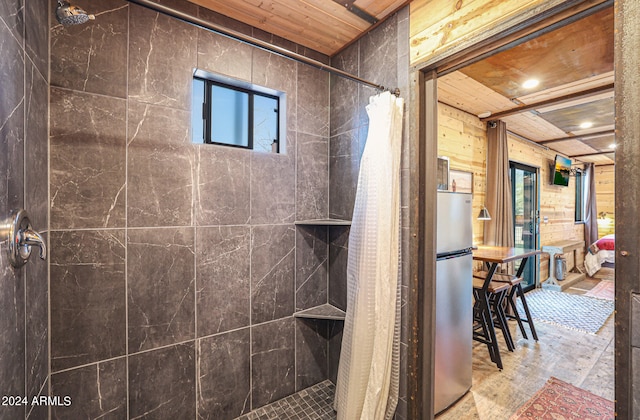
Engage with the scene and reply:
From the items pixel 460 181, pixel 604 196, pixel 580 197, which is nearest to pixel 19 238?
pixel 460 181

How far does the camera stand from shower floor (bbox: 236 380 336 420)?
1.77 meters

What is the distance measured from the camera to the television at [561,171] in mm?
4906

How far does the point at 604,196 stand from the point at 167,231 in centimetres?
900

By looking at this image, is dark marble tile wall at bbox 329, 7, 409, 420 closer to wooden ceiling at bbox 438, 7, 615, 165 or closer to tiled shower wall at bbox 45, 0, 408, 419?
tiled shower wall at bbox 45, 0, 408, 419

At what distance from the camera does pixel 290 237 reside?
6.45 ft

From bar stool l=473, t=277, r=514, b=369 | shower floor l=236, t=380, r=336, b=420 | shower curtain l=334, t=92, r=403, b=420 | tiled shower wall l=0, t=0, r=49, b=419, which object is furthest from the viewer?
bar stool l=473, t=277, r=514, b=369

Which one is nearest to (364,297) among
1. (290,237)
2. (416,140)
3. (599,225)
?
(290,237)

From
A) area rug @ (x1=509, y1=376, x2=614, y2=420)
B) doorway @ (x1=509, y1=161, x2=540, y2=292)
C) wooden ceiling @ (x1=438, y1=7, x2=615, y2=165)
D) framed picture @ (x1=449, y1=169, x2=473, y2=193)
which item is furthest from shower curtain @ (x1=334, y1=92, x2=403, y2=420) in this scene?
doorway @ (x1=509, y1=161, x2=540, y2=292)

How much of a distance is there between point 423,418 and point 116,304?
1.75 meters

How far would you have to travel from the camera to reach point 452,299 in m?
1.85

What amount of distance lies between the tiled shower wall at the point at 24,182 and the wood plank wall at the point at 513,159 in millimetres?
3100

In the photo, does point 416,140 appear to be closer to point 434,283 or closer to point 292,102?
point 434,283

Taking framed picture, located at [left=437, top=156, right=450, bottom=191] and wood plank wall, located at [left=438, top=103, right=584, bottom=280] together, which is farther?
wood plank wall, located at [left=438, top=103, right=584, bottom=280]

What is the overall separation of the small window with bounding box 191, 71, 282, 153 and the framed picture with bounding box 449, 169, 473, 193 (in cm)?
213
